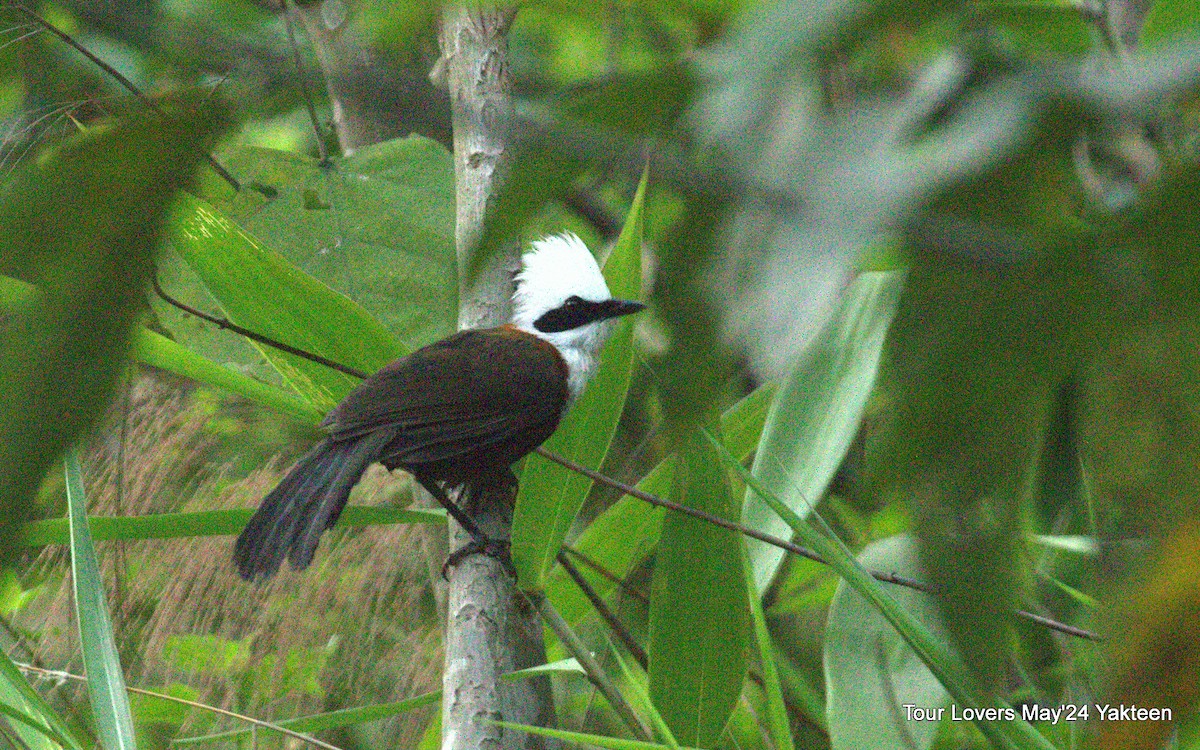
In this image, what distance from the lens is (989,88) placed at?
1.58 feet

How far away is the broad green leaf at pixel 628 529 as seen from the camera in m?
2.70

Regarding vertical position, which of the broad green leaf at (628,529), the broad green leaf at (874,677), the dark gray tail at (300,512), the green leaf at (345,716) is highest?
the dark gray tail at (300,512)

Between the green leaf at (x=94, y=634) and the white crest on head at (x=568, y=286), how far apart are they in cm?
151

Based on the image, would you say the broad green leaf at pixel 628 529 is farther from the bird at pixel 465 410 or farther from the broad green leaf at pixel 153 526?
the broad green leaf at pixel 153 526

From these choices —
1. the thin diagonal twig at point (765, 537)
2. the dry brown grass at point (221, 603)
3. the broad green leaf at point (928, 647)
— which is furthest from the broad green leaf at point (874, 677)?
the dry brown grass at point (221, 603)

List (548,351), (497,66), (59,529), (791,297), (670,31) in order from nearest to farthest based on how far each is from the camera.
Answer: (791,297), (670,31), (59,529), (497,66), (548,351)

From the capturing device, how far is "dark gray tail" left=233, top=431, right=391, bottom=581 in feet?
7.53

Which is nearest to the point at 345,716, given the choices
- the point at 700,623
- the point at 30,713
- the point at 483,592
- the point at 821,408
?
the point at 483,592

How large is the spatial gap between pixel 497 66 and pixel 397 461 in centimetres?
101

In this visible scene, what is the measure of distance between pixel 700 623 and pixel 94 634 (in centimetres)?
119

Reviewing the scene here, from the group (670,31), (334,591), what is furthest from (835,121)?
(334,591)

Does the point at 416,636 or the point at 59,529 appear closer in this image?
the point at 59,529

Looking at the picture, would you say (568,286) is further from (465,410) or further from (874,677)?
(874,677)

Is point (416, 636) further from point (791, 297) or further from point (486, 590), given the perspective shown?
point (791, 297)
